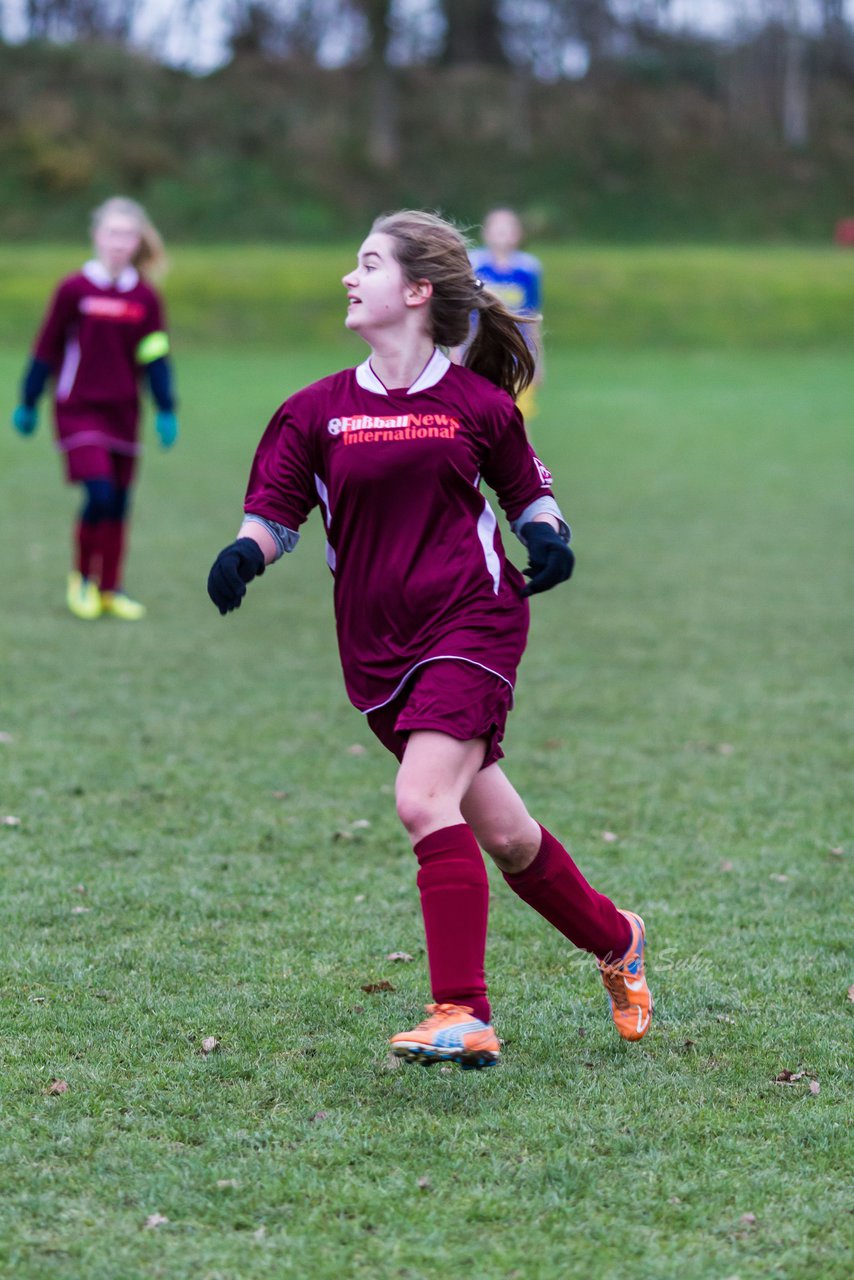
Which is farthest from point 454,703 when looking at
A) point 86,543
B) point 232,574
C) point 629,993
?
point 86,543

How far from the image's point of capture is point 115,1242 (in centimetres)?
292

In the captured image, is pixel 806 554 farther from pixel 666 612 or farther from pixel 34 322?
pixel 34 322

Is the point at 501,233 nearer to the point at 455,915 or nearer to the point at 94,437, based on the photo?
the point at 94,437

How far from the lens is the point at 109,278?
9398 mm

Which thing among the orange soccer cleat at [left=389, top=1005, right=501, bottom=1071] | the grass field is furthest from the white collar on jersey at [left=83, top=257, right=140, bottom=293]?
the orange soccer cleat at [left=389, top=1005, right=501, bottom=1071]

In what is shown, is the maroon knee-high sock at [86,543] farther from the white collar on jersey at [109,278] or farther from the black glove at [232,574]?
the black glove at [232,574]

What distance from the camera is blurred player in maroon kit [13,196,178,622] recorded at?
30.8 feet

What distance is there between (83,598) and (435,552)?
6.48 metres

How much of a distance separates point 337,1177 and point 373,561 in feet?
4.37

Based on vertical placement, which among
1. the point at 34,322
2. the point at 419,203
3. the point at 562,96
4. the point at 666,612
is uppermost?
the point at 562,96

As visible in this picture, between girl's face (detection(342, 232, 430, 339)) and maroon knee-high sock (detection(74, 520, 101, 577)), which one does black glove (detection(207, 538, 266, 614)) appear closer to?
girl's face (detection(342, 232, 430, 339))

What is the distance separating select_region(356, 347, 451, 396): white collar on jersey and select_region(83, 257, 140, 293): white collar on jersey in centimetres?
592

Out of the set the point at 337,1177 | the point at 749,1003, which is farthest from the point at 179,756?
the point at 337,1177

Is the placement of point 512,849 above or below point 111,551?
below
